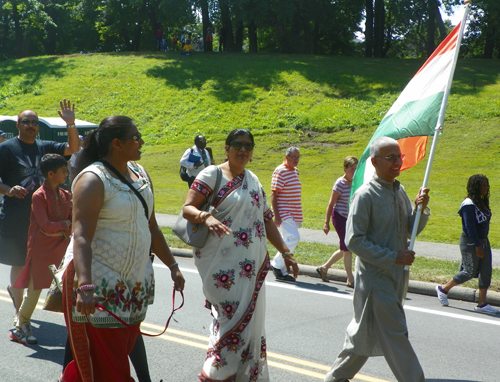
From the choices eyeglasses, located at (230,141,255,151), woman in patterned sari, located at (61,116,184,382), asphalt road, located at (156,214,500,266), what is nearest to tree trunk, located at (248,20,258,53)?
asphalt road, located at (156,214,500,266)

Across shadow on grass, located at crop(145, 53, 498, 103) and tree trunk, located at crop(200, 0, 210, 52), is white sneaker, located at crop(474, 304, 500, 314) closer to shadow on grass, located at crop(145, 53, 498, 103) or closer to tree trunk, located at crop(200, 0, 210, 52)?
shadow on grass, located at crop(145, 53, 498, 103)

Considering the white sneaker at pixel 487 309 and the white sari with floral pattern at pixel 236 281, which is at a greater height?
the white sari with floral pattern at pixel 236 281

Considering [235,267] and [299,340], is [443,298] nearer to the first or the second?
[299,340]

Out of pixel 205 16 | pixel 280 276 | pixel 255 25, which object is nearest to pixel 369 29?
pixel 255 25

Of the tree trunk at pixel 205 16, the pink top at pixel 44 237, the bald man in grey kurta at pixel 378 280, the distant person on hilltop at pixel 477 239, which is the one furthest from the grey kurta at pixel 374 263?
the tree trunk at pixel 205 16

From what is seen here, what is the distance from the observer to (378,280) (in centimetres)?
429

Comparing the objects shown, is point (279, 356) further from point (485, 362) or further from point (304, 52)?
point (304, 52)

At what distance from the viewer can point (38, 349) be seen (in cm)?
565

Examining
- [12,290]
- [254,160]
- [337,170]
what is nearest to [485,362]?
[12,290]

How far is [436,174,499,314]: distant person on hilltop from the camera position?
24.0ft

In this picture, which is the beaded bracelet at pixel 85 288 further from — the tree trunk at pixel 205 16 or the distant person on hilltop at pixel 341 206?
the tree trunk at pixel 205 16

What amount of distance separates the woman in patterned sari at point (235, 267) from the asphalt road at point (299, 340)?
713 millimetres

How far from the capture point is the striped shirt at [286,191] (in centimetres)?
902

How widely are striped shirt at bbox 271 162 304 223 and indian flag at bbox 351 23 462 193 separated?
3644mm
